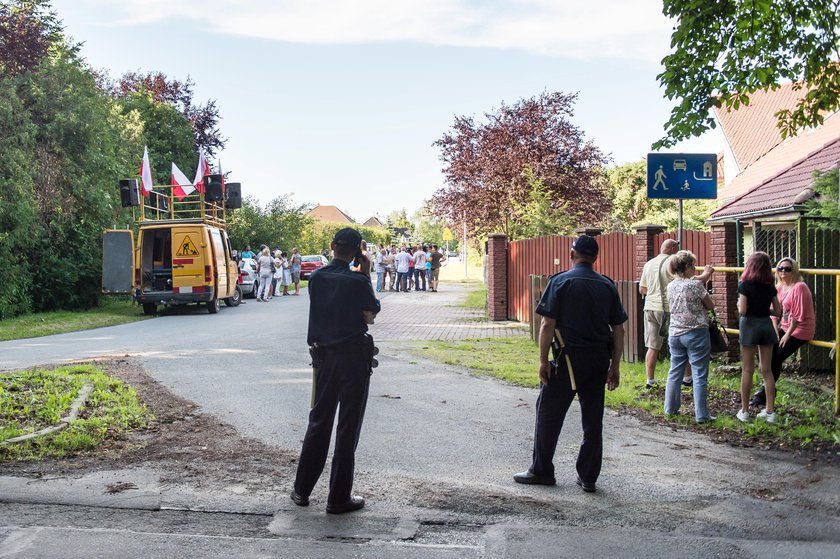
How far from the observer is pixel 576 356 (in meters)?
5.99

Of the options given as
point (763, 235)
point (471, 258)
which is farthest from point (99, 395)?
point (471, 258)

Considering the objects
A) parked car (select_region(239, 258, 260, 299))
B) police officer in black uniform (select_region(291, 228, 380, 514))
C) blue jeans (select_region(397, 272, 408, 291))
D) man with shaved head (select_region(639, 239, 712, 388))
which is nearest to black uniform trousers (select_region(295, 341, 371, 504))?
police officer in black uniform (select_region(291, 228, 380, 514))

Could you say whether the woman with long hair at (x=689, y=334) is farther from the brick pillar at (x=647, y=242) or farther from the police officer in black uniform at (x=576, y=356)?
the brick pillar at (x=647, y=242)

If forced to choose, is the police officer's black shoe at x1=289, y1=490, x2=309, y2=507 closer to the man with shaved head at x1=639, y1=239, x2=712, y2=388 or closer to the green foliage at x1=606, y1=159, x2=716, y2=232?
the man with shaved head at x1=639, y1=239, x2=712, y2=388

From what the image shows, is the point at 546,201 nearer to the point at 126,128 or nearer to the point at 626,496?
the point at 626,496

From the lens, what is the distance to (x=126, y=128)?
37.9 m

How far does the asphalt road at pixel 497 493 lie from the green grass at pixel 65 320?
30.9 ft

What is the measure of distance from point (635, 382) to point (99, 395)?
616 centimetres

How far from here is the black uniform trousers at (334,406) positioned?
216 inches

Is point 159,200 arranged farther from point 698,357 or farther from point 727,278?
point 698,357

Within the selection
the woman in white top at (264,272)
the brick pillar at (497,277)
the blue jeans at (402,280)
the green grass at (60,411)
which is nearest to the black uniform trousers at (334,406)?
the green grass at (60,411)

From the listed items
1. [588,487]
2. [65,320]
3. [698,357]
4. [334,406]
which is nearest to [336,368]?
[334,406]

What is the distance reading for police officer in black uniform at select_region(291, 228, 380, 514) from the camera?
547 centimetres

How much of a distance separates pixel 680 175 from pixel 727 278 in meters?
2.21
